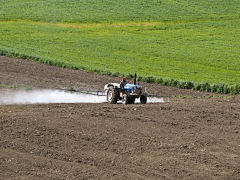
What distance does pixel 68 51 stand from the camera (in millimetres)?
54094

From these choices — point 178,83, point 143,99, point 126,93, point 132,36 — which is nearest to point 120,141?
point 126,93

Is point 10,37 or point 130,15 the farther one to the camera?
point 130,15

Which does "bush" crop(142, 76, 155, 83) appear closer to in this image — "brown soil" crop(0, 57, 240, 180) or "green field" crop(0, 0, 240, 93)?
"green field" crop(0, 0, 240, 93)

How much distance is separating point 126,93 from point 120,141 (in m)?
10.1

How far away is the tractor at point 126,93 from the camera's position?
2681cm

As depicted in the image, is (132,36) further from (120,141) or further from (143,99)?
(120,141)

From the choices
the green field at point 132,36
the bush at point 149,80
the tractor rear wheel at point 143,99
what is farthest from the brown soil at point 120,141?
the green field at point 132,36

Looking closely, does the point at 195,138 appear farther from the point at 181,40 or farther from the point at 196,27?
the point at 196,27

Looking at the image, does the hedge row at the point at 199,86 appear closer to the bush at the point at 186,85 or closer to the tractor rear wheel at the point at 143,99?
the bush at the point at 186,85

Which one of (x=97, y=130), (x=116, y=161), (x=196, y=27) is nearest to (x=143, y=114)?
(x=97, y=130)

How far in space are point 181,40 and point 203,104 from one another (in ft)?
124

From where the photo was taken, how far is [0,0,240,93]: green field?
4816 cm

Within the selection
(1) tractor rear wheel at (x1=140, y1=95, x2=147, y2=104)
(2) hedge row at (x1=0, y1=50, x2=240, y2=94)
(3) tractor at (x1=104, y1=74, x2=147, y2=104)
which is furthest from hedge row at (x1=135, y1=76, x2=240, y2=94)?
(3) tractor at (x1=104, y1=74, x2=147, y2=104)

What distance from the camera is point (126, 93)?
2717 centimetres
